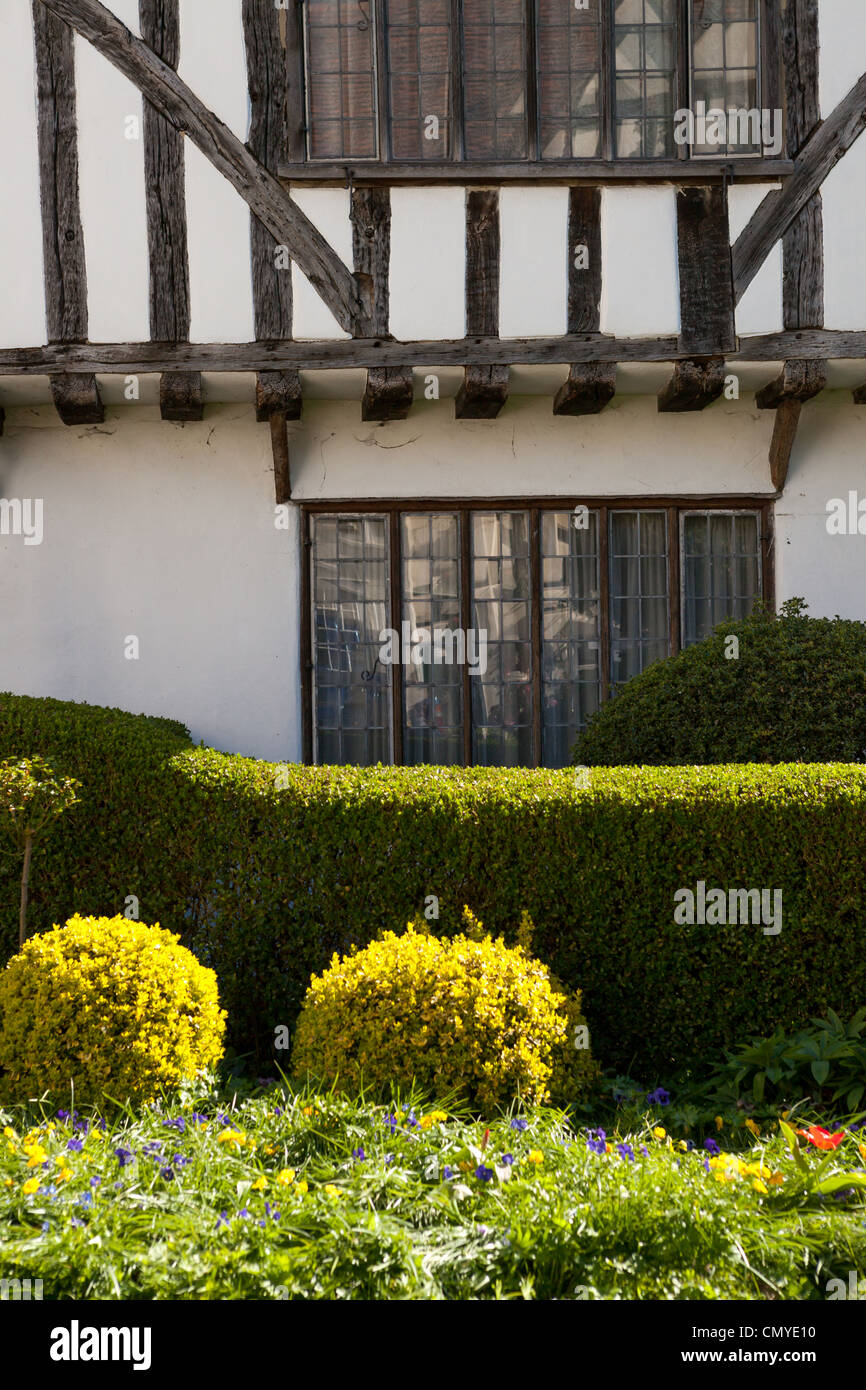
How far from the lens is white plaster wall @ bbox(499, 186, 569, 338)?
22.6ft

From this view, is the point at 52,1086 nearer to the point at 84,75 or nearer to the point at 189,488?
the point at 189,488

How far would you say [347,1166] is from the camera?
3.22 metres

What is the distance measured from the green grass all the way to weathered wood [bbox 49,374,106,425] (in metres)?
4.87

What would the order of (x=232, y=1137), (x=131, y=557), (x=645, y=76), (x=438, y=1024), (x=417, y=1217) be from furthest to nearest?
(x=131, y=557) < (x=645, y=76) < (x=438, y=1024) < (x=232, y=1137) < (x=417, y=1217)

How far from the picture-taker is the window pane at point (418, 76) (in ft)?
23.1

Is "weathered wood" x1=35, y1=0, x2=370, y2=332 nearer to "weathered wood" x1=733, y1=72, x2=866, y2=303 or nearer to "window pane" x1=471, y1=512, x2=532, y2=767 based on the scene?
"window pane" x1=471, y1=512, x2=532, y2=767

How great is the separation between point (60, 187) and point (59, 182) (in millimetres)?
33

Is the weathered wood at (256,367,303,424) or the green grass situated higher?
the weathered wood at (256,367,303,424)

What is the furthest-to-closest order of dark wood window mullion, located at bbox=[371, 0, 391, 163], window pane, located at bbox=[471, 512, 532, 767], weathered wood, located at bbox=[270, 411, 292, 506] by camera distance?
window pane, located at bbox=[471, 512, 532, 767] → weathered wood, located at bbox=[270, 411, 292, 506] → dark wood window mullion, located at bbox=[371, 0, 391, 163]

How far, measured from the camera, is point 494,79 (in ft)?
23.1

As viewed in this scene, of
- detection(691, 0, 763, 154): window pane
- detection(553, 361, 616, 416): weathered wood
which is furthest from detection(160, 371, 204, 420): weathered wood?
detection(691, 0, 763, 154): window pane

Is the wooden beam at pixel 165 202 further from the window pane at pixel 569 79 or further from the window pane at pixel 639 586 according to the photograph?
the window pane at pixel 639 586

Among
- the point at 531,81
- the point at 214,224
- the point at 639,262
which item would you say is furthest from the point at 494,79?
the point at 214,224

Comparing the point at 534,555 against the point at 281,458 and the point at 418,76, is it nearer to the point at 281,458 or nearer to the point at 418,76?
the point at 281,458
